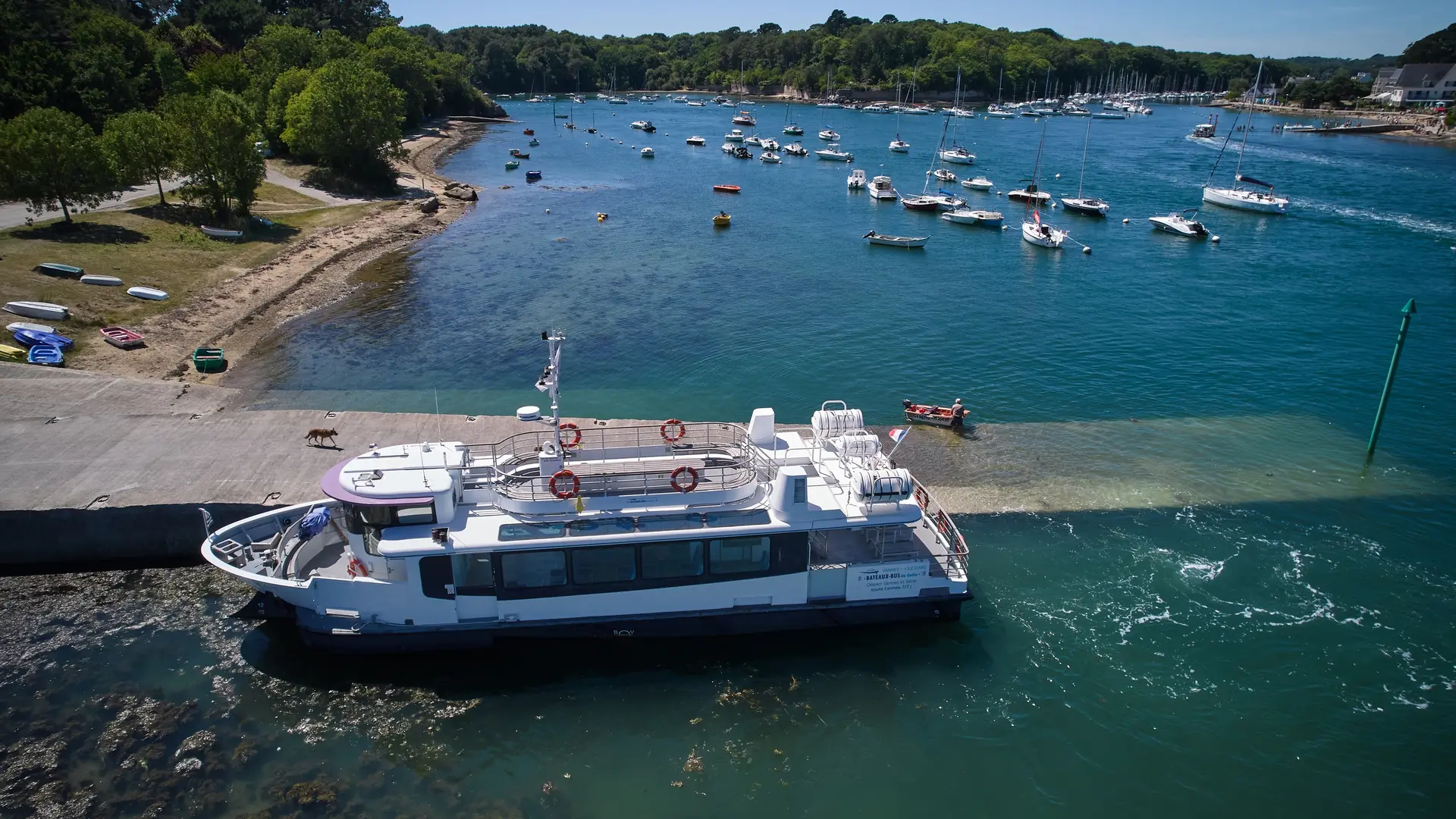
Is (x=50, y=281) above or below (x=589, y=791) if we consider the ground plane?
above

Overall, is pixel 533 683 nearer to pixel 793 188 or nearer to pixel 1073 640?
pixel 1073 640

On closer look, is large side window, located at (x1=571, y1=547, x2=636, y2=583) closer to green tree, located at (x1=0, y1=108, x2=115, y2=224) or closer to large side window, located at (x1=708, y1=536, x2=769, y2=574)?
large side window, located at (x1=708, y1=536, x2=769, y2=574)

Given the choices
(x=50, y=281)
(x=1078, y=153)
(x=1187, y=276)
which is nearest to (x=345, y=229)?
(x=50, y=281)

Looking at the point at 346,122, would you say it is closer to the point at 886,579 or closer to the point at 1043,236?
the point at 1043,236

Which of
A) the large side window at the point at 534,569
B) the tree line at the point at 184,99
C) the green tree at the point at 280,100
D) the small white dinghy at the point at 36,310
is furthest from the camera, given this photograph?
the green tree at the point at 280,100

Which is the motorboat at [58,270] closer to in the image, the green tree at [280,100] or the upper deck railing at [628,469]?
the upper deck railing at [628,469]

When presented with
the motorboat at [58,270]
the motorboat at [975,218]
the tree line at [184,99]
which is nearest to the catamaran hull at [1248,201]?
the motorboat at [975,218]

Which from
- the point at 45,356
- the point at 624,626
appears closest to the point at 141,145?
the point at 45,356
